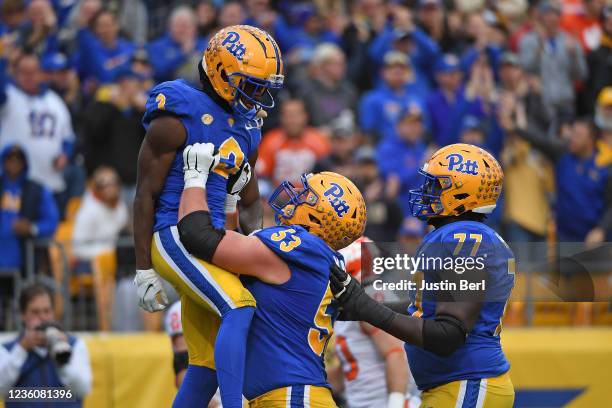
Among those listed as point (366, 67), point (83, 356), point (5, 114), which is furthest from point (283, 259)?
point (366, 67)

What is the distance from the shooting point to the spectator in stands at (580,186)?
10.5 m

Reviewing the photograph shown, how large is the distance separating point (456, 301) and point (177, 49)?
746 centimetres

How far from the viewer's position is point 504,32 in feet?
43.3

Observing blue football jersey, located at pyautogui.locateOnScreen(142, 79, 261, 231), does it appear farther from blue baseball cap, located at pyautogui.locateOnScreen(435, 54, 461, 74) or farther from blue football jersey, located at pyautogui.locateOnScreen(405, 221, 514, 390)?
blue baseball cap, located at pyautogui.locateOnScreen(435, 54, 461, 74)

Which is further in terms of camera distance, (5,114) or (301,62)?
(301,62)

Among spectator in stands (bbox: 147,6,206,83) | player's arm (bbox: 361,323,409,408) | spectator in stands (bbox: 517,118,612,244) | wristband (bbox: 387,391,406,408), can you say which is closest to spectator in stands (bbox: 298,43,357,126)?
spectator in stands (bbox: 147,6,206,83)

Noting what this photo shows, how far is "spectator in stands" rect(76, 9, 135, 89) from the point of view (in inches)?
456

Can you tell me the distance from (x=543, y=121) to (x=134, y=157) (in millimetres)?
4047

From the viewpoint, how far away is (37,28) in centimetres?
1105

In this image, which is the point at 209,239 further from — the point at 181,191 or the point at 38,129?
the point at 38,129

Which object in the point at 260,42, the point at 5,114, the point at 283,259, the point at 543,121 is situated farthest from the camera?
the point at 543,121

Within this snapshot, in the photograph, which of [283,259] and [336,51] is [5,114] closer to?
[336,51]

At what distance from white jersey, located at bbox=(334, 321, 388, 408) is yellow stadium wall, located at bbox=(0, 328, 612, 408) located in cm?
181

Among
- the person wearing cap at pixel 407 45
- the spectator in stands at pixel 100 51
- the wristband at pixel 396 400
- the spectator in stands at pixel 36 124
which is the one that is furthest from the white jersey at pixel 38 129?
the wristband at pixel 396 400
